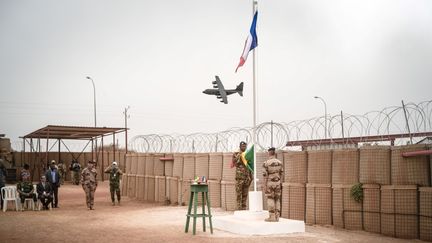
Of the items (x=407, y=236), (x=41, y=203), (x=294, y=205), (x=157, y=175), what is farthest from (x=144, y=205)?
(x=407, y=236)

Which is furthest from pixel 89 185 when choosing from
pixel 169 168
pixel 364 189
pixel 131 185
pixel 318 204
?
pixel 364 189

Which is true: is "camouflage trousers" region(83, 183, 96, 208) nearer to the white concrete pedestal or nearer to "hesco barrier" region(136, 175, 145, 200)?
"hesco barrier" region(136, 175, 145, 200)

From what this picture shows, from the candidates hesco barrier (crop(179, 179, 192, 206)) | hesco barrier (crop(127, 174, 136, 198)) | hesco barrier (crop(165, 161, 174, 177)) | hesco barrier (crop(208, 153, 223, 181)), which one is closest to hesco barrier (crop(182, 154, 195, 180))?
hesco barrier (crop(179, 179, 192, 206))

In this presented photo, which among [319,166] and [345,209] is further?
[319,166]

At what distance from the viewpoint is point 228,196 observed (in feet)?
55.5

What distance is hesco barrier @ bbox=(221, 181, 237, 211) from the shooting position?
656 inches

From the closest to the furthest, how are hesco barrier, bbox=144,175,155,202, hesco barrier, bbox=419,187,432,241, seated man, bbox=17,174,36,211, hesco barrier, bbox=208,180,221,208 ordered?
hesco barrier, bbox=419,187,432,241
hesco barrier, bbox=208,180,221,208
seated man, bbox=17,174,36,211
hesco barrier, bbox=144,175,155,202

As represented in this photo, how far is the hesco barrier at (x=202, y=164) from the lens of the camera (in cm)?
1845

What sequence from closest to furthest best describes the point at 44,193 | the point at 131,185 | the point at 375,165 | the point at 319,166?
the point at 375,165 < the point at 319,166 < the point at 44,193 < the point at 131,185

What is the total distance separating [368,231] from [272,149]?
2876 mm

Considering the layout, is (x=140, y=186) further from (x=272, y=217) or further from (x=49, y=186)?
(x=272, y=217)

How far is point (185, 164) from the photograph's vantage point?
1977cm

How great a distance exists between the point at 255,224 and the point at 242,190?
11.7 feet

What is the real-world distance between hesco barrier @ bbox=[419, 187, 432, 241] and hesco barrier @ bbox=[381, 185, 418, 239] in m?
0.16
